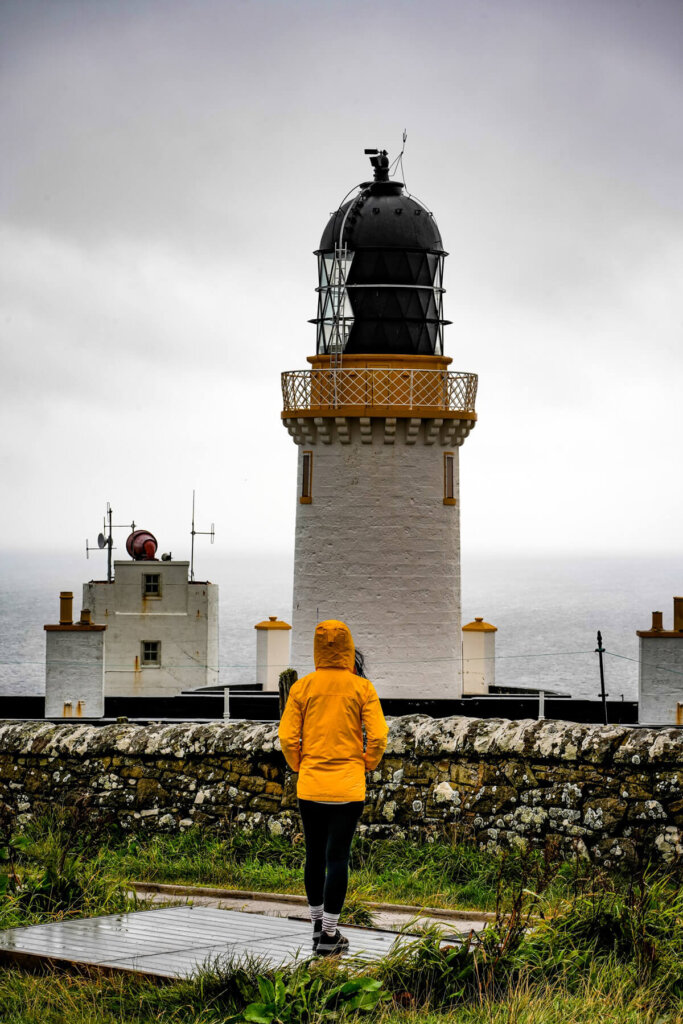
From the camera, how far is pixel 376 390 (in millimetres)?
27391

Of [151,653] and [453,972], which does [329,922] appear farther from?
[151,653]

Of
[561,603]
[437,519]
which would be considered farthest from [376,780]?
[561,603]

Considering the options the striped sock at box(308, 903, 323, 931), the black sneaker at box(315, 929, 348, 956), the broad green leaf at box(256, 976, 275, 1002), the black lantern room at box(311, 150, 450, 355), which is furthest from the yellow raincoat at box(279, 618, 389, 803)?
the black lantern room at box(311, 150, 450, 355)

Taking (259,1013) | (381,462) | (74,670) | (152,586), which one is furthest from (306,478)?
(259,1013)

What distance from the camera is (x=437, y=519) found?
88.8ft

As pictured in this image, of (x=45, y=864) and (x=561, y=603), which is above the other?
(x=561, y=603)

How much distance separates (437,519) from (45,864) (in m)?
15.7

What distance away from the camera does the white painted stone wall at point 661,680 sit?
27.5 metres

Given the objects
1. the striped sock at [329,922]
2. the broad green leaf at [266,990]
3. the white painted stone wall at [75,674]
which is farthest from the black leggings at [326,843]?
the white painted stone wall at [75,674]

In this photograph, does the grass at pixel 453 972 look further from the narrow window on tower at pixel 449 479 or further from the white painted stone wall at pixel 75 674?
the white painted stone wall at pixel 75 674

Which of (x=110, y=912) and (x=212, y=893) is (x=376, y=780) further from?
(x=110, y=912)

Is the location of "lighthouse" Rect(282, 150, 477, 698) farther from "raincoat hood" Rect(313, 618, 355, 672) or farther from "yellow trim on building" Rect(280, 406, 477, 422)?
"raincoat hood" Rect(313, 618, 355, 672)

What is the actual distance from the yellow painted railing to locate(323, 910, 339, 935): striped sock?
17.8 m

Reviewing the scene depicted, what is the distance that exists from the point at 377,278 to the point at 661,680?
8.37 meters
